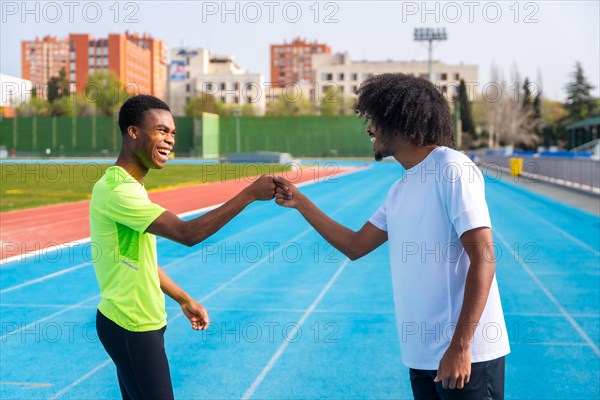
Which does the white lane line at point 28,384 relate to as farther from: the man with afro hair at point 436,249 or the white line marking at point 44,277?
the man with afro hair at point 436,249

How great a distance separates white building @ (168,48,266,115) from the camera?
12525cm

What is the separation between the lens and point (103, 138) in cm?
8038

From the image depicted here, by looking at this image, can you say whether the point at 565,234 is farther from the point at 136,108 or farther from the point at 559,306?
the point at 136,108

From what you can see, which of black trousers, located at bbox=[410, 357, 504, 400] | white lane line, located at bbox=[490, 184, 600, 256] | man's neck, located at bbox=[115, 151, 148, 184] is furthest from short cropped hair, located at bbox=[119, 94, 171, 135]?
white lane line, located at bbox=[490, 184, 600, 256]

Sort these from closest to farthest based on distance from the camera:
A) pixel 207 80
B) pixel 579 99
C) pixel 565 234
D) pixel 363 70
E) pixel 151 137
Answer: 1. pixel 151 137
2. pixel 565 234
3. pixel 579 99
4. pixel 363 70
5. pixel 207 80

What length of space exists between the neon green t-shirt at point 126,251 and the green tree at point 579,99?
92.8 metres

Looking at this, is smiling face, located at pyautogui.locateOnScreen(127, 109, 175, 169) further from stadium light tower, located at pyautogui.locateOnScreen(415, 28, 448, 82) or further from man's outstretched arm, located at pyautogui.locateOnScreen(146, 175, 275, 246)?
stadium light tower, located at pyautogui.locateOnScreen(415, 28, 448, 82)

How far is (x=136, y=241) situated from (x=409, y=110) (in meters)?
1.15

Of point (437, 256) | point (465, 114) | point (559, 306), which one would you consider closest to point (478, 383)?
point (437, 256)

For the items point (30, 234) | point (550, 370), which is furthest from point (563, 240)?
point (30, 234)

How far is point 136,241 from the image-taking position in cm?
296

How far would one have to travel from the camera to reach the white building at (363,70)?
11844 centimetres

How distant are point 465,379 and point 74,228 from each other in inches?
537

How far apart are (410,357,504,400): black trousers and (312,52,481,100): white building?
114422 mm
